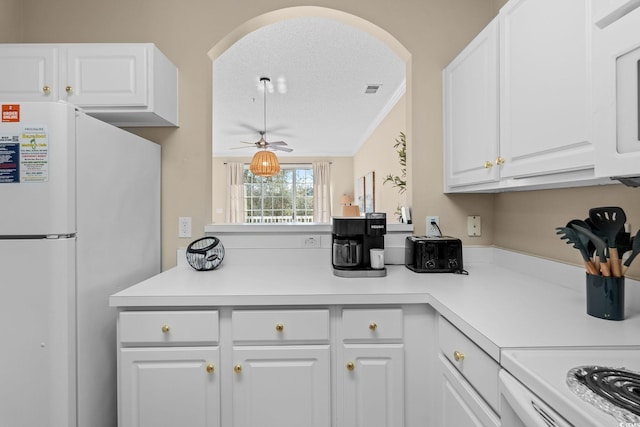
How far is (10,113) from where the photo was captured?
1.19m

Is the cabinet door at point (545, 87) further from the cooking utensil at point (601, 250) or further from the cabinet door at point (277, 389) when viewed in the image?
the cabinet door at point (277, 389)

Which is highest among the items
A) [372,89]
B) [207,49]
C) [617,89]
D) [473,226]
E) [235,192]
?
[372,89]

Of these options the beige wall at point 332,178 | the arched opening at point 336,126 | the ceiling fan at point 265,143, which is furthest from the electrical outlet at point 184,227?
the beige wall at point 332,178

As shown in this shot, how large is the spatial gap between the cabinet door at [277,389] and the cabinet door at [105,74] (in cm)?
128

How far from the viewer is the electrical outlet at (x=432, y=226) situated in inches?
76.7

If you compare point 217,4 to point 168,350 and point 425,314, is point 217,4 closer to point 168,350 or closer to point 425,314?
point 168,350

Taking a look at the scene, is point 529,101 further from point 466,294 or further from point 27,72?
point 27,72

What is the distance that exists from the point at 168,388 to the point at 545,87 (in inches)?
66.4

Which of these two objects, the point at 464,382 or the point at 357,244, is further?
the point at 357,244

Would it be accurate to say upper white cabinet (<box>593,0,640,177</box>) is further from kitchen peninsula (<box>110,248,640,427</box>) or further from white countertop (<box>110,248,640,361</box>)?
kitchen peninsula (<box>110,248,640,427</box>)

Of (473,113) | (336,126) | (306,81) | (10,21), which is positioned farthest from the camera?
(336,126)

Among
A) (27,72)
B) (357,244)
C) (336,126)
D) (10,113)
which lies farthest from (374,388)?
(336,126)

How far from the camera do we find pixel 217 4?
195 cm

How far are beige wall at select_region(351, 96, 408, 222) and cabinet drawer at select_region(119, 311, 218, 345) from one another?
3.22m
